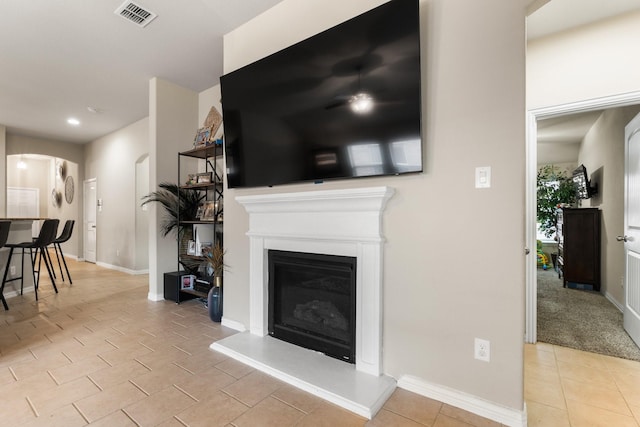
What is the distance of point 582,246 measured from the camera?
4496mm

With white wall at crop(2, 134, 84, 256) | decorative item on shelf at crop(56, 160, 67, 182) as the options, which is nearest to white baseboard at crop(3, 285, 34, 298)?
white wall at crop(2, 134, 84, 256)

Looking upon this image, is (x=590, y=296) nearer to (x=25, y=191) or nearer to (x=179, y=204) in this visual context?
(x=179, y=204)

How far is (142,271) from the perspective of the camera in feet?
17.9

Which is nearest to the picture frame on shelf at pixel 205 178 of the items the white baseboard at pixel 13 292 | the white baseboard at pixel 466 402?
the white baseboard at pixel 466 402

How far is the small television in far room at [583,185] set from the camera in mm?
4566

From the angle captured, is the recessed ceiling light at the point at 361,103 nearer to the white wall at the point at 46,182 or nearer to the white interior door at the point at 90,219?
the white interior door at the point at 90,219

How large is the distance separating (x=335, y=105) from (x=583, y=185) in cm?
485

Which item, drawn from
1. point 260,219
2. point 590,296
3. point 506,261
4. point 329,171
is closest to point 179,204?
point 260,219

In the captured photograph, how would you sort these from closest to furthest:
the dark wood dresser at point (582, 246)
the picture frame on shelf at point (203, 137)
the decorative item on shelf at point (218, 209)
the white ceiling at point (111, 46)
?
the white ceiling at point (111, 46) → the decorative item on shelf at point (218, 209) → the picture frame on shelf at point (203, 137) → the dark wood dresser at point (582, 246)

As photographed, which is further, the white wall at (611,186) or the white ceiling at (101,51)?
the white wall at (611,186)

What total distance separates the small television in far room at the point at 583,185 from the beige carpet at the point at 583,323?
1.47 metres

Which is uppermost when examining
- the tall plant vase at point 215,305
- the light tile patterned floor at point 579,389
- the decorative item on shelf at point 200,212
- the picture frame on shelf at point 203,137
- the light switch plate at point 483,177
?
the picture frame on shelf at point 203,137

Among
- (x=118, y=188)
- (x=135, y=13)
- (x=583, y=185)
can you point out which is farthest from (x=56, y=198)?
(x=583, y=185)

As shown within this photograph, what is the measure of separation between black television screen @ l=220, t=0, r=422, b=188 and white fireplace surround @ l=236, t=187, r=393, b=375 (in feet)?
0.52
